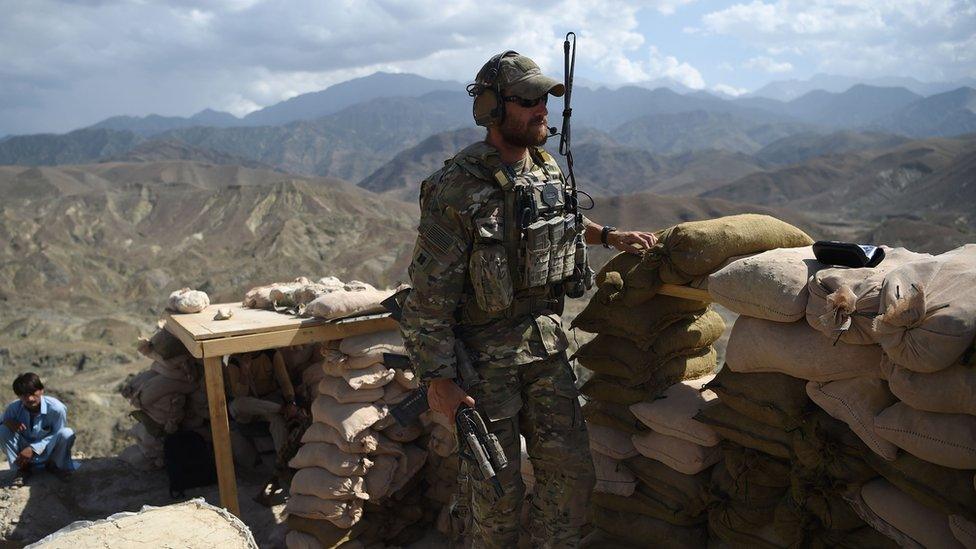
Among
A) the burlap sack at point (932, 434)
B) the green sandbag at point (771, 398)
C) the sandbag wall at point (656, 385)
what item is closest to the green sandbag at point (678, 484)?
the sandbag wall at point (656, 385)

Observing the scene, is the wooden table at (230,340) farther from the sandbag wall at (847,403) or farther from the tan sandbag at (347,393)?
the sandbag wall at (847,403)

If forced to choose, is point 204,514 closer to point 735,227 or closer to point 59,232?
point 735,227

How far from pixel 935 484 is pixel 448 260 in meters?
2.02

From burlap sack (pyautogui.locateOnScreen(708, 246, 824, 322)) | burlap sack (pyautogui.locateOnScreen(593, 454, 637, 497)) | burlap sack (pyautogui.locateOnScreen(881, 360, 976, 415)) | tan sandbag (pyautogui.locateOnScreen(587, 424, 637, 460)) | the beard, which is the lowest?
burlap sack (pyautogui.locateOnScreen(593, 454, 637, 497))

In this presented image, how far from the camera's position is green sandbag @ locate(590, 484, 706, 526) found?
3.43 metres

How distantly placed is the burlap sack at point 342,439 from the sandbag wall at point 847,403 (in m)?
2.05

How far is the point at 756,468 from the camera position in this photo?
10.2 ft

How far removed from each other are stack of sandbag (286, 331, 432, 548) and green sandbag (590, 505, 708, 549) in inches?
55.0

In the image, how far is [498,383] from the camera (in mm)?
3043

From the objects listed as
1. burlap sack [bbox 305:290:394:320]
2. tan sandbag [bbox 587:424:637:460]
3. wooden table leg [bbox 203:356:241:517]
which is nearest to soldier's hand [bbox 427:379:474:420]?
tan sandbag [bbox 587:424:637:460]

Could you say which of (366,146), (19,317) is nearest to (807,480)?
(19,317)

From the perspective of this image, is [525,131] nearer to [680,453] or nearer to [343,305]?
[680,453]

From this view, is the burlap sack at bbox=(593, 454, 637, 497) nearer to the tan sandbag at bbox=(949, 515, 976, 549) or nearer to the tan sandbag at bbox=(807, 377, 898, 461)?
the tan sandbag at bbox=(807, 377, 898, 461)

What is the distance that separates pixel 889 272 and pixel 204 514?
307cm
